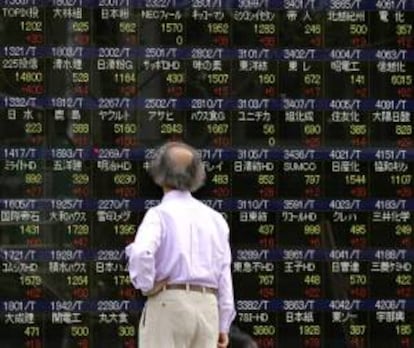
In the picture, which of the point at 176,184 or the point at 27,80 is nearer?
the point at 176,184

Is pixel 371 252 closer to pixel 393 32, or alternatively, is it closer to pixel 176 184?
pixel 393 32

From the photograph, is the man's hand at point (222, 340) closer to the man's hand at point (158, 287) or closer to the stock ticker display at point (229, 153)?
the man's hand at point (158, 287)

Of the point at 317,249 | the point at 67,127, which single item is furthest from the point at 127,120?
the point at 317,249

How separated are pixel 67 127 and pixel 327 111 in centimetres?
156

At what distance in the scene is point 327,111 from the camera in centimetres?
688

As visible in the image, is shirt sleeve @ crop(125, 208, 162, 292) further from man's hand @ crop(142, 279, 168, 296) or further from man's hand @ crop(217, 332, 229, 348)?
man's hand @ crop(217, 332, 229, 348)

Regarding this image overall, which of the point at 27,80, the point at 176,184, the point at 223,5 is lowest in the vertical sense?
the point at 176,184

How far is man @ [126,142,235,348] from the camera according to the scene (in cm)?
514

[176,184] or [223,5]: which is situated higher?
[223,5]

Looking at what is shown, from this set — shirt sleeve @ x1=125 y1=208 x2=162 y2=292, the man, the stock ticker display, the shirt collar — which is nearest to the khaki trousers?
the man

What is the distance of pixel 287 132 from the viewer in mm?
6852

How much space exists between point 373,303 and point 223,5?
2.01 meters

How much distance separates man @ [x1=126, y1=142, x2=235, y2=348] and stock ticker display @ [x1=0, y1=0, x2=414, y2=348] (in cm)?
151

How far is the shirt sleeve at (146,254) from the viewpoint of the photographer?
5.04m
